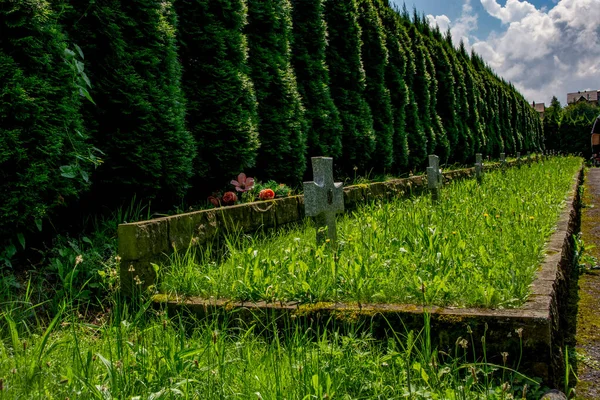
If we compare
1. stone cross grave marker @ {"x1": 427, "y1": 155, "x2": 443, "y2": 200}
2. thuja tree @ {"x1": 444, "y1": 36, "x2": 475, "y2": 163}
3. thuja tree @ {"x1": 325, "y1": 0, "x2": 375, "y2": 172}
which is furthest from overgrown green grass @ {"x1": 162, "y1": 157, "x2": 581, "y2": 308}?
thuja tree @ {"x1": 444, "y1": 36, "x2": 475, "y2": 163}

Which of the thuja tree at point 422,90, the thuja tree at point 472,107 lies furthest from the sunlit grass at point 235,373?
the thuja tree at point 472,107

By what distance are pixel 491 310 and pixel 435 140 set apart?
886cm

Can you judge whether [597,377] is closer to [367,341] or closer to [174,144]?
[367,341]

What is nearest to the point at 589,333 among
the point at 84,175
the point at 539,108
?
the point at 84,175

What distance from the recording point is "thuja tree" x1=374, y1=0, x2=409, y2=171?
8.97 metres

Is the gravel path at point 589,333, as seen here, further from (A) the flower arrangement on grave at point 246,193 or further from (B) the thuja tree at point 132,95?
(B) the thuja tree at point 132,95

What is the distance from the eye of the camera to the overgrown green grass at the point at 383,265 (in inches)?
97.6

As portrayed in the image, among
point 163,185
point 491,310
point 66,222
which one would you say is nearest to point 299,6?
point 163,185

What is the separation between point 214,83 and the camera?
453cm

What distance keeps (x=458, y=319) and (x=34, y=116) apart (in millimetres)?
2428

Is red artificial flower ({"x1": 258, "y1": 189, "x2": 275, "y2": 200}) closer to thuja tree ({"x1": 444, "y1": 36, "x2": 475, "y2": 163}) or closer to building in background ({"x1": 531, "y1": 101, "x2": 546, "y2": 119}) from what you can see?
thuja tree ({"x1": 444, "y1": 36, "x2": 475, "y2": 163})

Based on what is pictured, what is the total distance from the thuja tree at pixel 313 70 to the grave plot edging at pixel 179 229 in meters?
2.08

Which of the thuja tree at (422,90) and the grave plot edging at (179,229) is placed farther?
the thuja tree at (422,90)

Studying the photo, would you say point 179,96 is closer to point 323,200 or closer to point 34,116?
point 34,116
